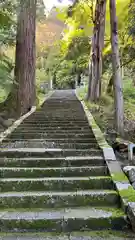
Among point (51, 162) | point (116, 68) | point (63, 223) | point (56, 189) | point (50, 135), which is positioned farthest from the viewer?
point (116, 68)

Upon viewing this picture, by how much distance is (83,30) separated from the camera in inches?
749

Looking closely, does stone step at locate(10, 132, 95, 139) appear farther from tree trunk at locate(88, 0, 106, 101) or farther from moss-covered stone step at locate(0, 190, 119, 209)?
tree trunk at locate(88, 0, 106, 101)

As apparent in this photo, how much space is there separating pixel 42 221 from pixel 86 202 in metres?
0.79

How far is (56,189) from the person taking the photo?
4.79 meters

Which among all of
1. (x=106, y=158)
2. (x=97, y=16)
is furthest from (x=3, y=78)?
(x=97, y=16)

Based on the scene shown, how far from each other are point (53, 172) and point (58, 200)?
84 cm

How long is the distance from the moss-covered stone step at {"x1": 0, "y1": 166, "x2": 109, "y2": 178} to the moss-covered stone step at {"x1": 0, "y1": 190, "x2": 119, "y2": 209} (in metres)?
0.74

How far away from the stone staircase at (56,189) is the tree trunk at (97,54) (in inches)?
336

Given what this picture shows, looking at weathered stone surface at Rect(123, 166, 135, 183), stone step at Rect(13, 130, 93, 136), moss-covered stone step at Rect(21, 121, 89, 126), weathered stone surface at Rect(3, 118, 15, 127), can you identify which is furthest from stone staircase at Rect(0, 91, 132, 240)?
weathered stone surface at Rect(3, 118, 15, 127)

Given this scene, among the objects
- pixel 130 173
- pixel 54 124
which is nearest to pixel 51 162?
pixel 130 173

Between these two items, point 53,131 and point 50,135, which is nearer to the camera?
point 50,135

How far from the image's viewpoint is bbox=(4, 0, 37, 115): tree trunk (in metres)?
11.1

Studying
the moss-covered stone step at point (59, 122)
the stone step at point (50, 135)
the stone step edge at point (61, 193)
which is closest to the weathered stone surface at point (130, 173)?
the stone step edge at point (61, 193)

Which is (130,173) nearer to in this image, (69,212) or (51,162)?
(69,212)
